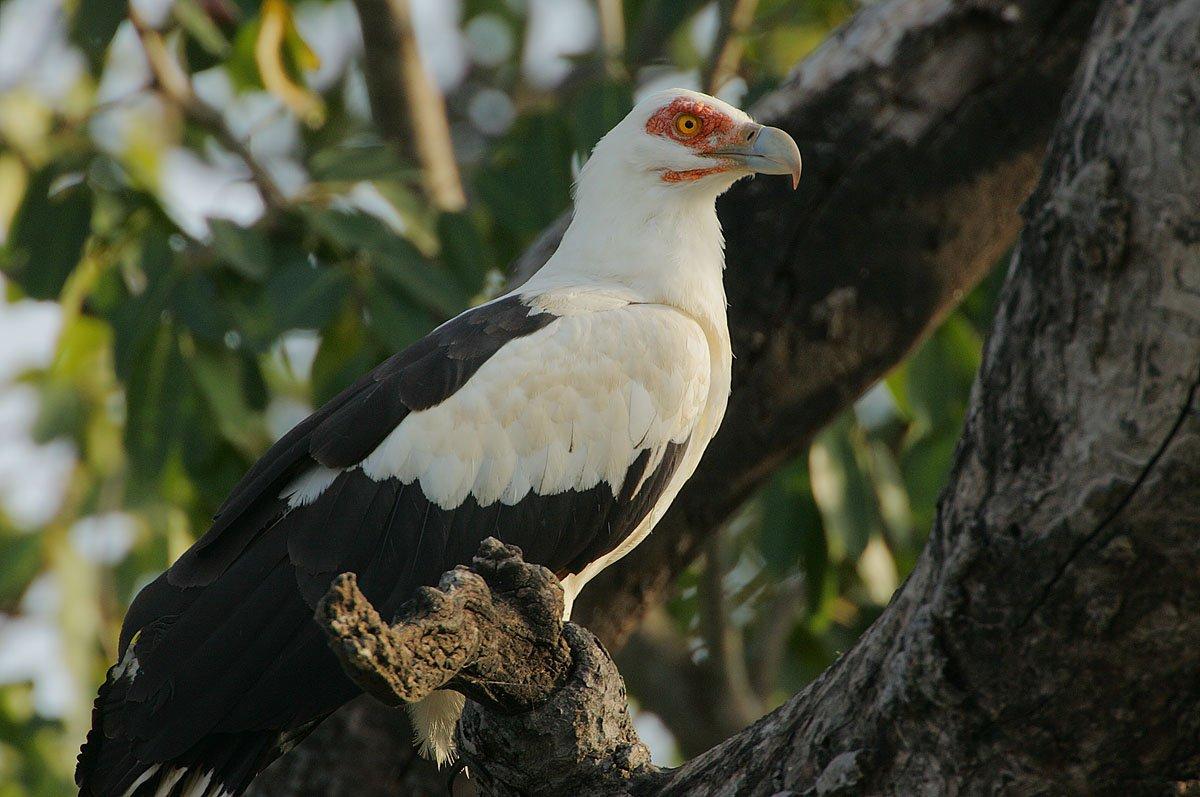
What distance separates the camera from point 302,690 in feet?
12.7

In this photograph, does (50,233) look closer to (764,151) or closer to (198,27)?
(198,27)

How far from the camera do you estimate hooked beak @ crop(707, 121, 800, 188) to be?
495cm

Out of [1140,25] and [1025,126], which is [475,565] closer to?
[1140,25]

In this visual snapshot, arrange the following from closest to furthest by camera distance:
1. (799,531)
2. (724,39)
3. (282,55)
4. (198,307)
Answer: (198,307) → (799,531) → (282,55) → (724,39)

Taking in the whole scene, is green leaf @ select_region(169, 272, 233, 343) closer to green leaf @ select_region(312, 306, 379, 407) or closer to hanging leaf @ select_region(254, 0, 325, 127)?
green leaf @ select_region(312, 306, 379, 407)

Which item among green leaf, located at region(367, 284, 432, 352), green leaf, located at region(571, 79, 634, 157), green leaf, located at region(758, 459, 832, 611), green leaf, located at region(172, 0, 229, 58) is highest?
green leaf, located at region(172, 0, 229, 58)

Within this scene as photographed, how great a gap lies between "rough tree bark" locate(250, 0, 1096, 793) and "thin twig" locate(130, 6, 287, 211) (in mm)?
2155

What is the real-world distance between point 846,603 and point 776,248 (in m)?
2.97

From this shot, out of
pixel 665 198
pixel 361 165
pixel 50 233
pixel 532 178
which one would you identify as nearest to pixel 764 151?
pixel 665 198

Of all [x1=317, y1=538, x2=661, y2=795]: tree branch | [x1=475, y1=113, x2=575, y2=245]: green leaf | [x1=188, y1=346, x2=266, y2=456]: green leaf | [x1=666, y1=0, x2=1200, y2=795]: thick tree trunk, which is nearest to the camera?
[x1=666, y1=0, x2=1200, y2=795]: thick tree trunk

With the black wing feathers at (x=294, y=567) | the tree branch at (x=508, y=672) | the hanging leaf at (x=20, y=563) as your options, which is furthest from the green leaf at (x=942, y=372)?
the hanging leaf at (x=20, y=563)

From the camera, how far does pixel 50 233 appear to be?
5348 millimetres

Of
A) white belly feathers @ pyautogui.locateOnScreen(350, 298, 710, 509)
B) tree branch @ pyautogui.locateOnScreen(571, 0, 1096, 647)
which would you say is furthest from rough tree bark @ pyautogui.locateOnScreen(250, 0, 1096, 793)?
white belly feathers @ pyautogui.locateOnScreen(350, 298, 710, 509)

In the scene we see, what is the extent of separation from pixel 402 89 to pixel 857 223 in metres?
3.11
